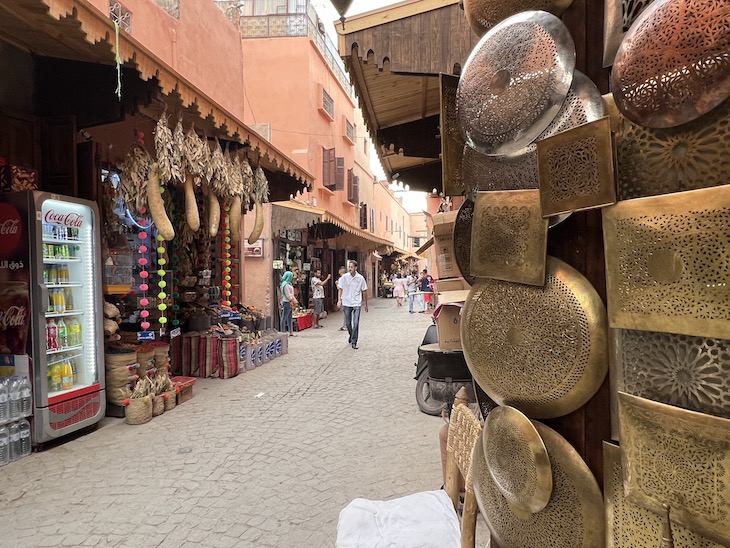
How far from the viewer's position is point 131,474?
3.79 m

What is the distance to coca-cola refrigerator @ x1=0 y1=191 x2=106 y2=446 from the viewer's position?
4.29 meters

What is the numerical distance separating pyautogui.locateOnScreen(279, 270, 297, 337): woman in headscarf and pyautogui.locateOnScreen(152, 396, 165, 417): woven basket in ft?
19.3

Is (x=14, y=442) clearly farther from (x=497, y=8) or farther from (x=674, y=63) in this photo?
(x=674, y=63)

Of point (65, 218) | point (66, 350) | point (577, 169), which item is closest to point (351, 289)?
point (66, 350)

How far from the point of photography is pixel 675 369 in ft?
2.64

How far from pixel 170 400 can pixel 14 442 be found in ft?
5.63

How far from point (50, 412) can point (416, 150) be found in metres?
4.57

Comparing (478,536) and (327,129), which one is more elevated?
(327,129)

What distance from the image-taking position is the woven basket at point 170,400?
5.57 metres

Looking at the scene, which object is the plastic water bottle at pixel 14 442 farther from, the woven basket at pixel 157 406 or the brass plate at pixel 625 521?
the brass plate at pixel 625 521

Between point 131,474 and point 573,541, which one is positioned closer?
point 573,541

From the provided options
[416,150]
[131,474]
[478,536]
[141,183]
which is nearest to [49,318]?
[141,183]

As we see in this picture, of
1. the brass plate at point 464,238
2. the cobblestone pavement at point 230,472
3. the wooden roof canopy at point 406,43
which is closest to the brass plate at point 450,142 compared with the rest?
the brass plate at point 464,238

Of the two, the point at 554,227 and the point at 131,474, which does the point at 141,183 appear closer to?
the point at 131,474
